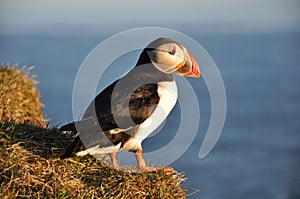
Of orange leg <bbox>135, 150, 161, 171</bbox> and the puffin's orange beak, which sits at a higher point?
the puffin's orange beak

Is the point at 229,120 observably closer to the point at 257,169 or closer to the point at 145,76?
the point at 257,169

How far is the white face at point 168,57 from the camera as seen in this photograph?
204 inches

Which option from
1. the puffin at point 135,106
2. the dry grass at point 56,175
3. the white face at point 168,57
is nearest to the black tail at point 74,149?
the puffin at point 135,106

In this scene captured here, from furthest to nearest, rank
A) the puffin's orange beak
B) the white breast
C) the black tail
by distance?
the puffin's orange beak
the white breast
the black tail

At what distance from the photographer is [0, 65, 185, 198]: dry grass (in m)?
4.70

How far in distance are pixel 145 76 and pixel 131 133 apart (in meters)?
0.59

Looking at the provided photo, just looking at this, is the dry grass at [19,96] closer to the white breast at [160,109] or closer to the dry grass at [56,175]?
the dry grass at [56,175]

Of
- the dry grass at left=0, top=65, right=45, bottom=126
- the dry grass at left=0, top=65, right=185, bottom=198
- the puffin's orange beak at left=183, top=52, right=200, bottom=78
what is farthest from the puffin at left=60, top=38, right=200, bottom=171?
the dry grass at left=0, top=65, right=45, bottom=126

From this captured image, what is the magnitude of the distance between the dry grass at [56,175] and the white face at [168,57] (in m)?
1.01

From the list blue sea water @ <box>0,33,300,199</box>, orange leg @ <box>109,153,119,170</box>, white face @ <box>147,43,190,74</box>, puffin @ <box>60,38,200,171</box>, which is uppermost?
blue sea water @ <box>0,33,300,199</box>

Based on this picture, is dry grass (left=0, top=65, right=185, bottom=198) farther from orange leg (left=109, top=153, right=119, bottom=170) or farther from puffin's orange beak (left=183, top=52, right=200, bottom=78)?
puffin's orange beak (left=183, top=52, right=200, bottom=78)

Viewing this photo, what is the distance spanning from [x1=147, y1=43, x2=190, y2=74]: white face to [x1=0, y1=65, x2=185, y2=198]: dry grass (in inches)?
39.9

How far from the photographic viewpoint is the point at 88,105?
17.5 ft

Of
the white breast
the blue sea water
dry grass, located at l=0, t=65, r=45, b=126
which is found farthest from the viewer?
the blue sea water
